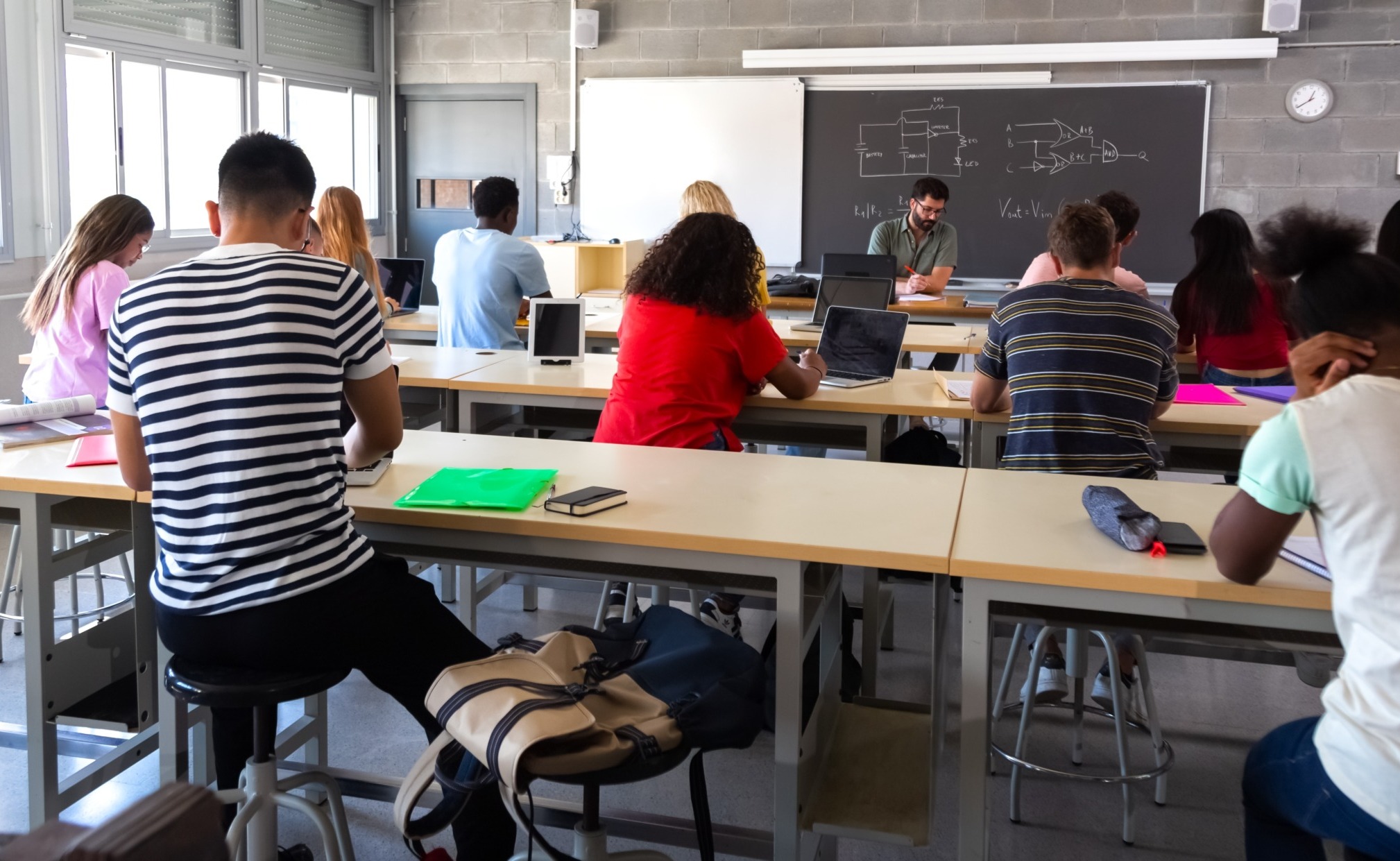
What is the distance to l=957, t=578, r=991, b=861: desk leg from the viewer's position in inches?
68.1

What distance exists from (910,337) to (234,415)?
325 cm

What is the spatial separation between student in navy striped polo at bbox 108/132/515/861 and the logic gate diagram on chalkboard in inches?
216

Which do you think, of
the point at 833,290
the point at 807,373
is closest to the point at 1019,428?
the point at 807,373

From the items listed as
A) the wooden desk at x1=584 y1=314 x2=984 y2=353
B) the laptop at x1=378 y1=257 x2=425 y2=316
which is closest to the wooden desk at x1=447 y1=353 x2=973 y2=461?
the wooden desk at x1=584 y1=314 x2=984 y2=353

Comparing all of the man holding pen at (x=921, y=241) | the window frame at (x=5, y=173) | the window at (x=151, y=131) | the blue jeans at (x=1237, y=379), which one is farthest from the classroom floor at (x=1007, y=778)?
the window at (x=151, y=131)

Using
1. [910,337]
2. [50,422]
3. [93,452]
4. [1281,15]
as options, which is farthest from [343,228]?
[1281,15]

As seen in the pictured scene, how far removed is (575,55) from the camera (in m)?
7.38

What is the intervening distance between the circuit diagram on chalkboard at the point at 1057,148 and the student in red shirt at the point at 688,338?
439 cm

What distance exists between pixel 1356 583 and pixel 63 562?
2.24 m

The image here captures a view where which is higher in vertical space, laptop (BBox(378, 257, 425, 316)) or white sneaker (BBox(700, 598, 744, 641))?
laptop (BBox(378, 257, 425, 316))

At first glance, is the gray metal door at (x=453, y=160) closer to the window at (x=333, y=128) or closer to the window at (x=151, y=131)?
the window at (x=333, y=128)

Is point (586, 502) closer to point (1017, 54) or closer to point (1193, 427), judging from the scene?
point (1193, 427)

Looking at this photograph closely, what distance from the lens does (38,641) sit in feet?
7.20

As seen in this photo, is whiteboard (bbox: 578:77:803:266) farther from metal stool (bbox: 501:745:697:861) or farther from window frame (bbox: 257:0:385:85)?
metal stool (bbox: 501:745:697:861)
